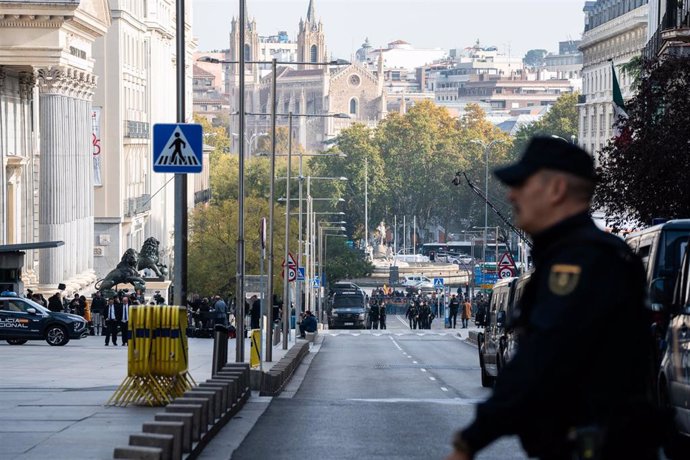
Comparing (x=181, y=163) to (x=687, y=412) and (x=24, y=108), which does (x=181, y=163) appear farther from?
(x=24, y=108)

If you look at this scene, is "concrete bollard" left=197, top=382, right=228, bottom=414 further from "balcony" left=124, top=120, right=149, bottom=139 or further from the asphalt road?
"balcony" left=124, top=120, right=149, bottom=139

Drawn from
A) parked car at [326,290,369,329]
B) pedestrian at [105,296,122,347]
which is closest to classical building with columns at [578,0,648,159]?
parked car at [326,290,369,329]

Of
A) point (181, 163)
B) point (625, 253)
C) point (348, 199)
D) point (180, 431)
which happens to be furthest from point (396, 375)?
point (348, 199)

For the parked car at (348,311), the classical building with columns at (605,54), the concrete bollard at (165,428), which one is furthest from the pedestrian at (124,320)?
the classical building with columns at (605,54)

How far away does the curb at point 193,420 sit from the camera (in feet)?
42.8

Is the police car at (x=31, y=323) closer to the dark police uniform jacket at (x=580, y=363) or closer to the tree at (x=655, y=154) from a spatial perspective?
the tree at (x=655, y=154)

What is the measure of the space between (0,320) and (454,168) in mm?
154697

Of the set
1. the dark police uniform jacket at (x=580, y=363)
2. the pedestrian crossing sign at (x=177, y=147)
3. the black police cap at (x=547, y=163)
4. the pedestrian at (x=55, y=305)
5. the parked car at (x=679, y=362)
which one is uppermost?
the pedestrian crossing sign at (x=177, y=147)

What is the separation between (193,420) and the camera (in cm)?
1523

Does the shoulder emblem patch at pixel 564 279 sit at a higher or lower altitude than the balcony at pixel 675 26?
lower

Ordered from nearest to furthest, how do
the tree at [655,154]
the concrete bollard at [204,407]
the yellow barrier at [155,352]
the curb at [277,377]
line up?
the concrete bollard at [204,407], the yellow barrier at [155,352], the curb at [277,377], the tree at [655,154]

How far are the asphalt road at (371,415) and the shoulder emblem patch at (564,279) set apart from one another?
9767 millimetres

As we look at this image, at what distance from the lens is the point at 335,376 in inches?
1342

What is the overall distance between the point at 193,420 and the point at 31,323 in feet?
88.1
